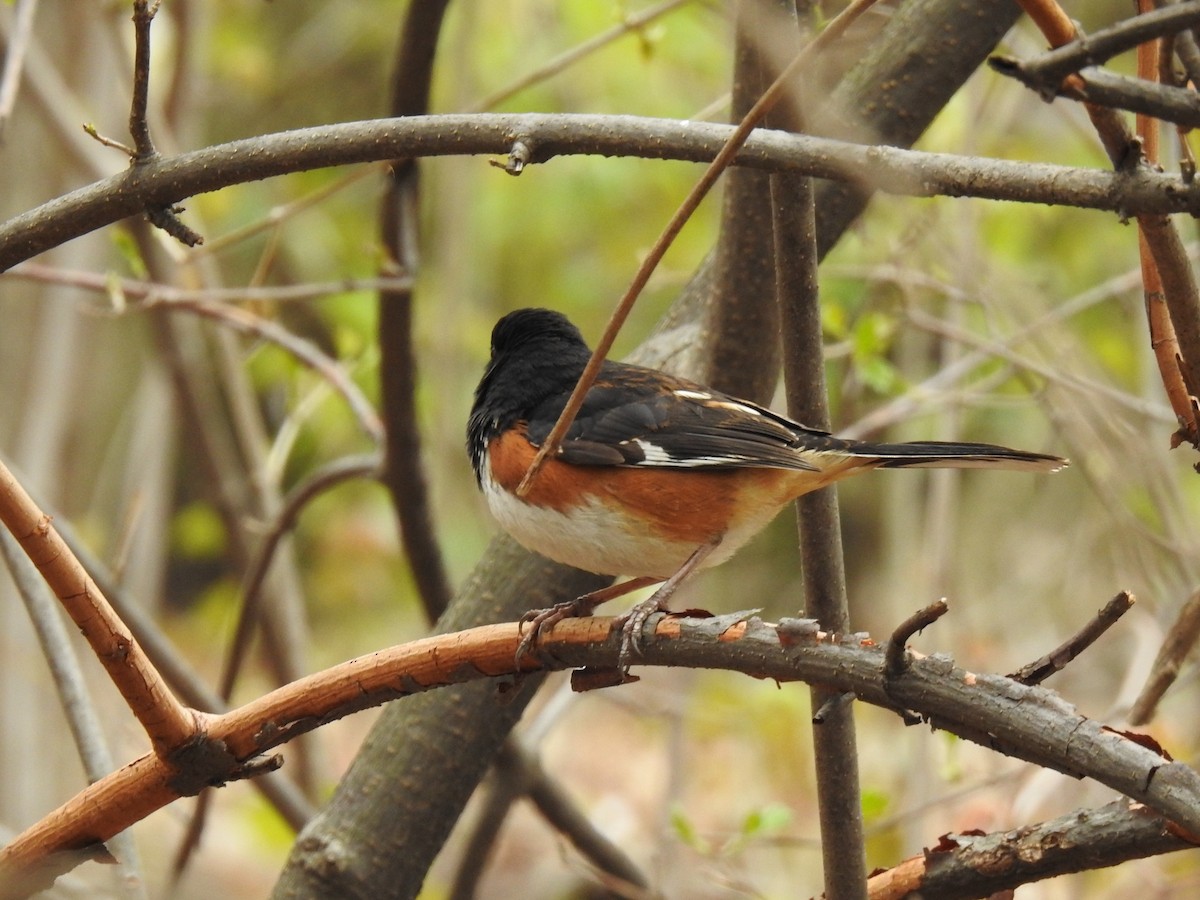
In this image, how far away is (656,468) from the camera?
2678mm

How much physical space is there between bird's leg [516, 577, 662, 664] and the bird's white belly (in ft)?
0.20

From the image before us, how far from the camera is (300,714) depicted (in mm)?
1949

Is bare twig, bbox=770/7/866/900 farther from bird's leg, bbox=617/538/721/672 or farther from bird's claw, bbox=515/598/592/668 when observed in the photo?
bird's claw, bbox=515/598/592/668

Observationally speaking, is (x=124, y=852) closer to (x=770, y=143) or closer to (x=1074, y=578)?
(x=770, y=143)

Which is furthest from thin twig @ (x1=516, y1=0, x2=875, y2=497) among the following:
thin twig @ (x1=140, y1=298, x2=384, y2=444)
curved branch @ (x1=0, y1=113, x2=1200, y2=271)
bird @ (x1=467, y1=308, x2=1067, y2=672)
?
thin twig @ (x1=140, y1=298, x2=384, y2=444)

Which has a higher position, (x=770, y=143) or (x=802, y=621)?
(x=770, y=143)

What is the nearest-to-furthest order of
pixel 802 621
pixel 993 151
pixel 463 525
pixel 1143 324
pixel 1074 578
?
1. pixel 802 621
2. pixel 1143 324
3. pixel 993 151
4. pixel 1074 578
5. pixel 463 525

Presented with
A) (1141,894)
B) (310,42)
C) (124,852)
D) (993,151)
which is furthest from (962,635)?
(310,42)

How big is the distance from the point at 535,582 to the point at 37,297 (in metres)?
Answer: 2.88

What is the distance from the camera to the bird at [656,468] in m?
2.54

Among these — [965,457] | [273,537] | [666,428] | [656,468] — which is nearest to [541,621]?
[656,468]

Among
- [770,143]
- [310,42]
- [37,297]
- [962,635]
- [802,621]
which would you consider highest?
[310,42]

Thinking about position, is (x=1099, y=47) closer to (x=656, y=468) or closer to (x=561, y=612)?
(x=561, y=612)

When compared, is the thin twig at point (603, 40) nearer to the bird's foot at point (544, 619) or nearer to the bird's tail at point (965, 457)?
the bird's tail at point (965, 457)
